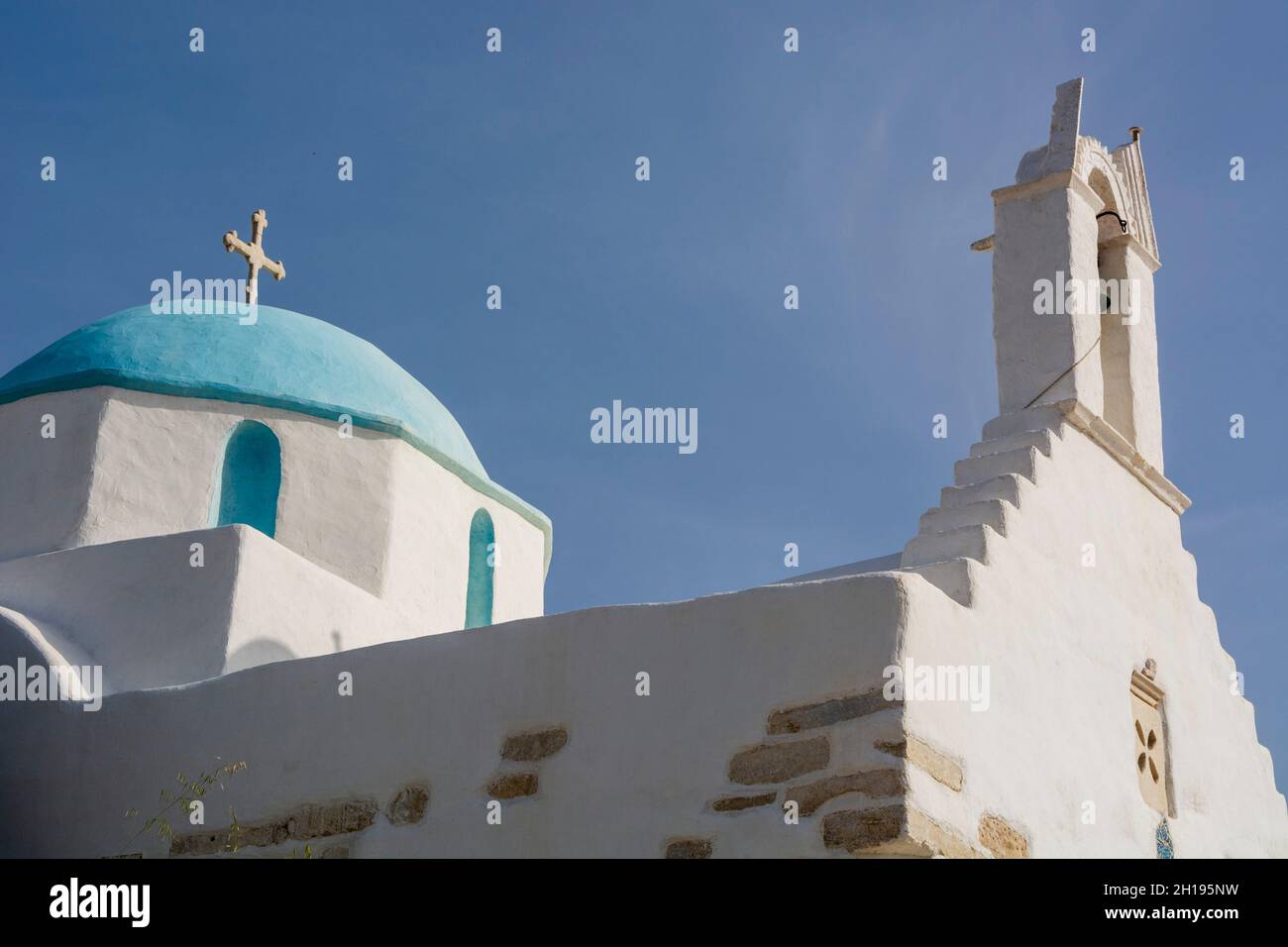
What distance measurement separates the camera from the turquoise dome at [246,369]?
31.7ft

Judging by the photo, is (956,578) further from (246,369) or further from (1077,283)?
(246,369)

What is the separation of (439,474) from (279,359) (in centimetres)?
117

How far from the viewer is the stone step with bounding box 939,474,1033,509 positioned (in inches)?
258

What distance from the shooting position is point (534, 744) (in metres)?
6.18

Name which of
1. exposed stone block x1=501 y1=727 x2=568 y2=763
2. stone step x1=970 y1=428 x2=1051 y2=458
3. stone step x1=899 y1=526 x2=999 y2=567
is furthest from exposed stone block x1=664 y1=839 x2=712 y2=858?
stone step x1=970 y1=428 x2=1051 y2=458

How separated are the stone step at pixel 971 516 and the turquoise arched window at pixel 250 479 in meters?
4.33

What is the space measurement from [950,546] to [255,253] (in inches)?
259

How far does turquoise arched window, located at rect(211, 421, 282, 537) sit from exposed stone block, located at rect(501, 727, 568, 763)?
368cm

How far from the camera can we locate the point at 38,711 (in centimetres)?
763

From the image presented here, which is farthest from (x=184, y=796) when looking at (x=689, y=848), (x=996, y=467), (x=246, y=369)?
(x=996, y=467)

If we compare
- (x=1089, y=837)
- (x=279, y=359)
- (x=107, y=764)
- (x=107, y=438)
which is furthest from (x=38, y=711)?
(x=1089, y=837)

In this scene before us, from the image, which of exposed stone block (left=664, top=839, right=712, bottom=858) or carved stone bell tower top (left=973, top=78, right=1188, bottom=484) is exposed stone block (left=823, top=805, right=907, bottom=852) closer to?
exposed stone block (left=664, top=839, right=712, bottom=858)

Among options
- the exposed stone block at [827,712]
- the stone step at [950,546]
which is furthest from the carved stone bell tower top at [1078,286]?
the exposed stone block at [827,712]
